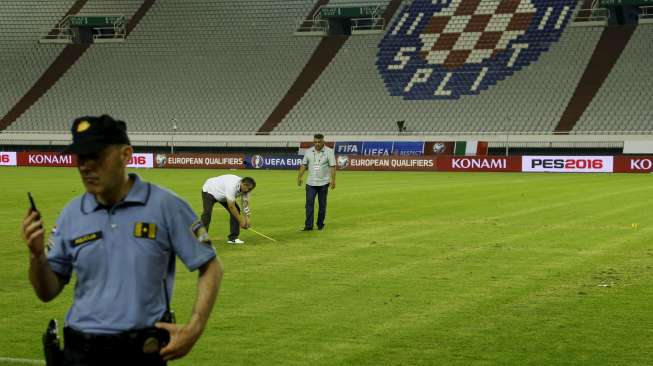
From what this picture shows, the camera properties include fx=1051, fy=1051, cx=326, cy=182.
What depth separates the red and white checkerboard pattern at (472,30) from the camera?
215ft

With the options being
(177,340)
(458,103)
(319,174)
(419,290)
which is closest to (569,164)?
(458,103)

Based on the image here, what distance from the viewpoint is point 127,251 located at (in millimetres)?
5000

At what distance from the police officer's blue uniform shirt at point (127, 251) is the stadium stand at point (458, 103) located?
5556 centimetres

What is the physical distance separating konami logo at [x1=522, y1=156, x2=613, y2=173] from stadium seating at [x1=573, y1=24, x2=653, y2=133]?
4258mm

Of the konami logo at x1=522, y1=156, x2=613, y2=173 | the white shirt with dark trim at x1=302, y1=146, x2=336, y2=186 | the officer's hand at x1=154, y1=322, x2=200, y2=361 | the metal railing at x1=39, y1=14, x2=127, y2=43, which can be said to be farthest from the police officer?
the metal railing at x1=39, y1=14, x2=127, y2=43

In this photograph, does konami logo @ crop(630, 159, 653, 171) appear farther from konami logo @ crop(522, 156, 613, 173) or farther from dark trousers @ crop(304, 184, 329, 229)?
dark trousers @ crop(304, 184, 329, 229)

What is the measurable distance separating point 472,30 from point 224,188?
164 ft

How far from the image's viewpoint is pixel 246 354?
9.79 m

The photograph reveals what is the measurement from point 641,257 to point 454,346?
8408mm

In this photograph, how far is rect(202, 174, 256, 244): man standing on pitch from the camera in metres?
18.6

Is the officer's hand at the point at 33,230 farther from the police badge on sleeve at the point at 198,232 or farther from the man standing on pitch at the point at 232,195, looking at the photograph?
the man standing on pitch at the point at 232,195

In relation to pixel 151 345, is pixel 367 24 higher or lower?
higher

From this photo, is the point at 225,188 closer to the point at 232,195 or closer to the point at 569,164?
the point at 232,195

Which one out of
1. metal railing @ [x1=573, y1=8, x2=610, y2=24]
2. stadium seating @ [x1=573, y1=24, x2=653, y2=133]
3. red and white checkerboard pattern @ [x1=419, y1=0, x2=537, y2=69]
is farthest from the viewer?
metal railing @ [x1=573, y1=8, x2=610, y2=24]
